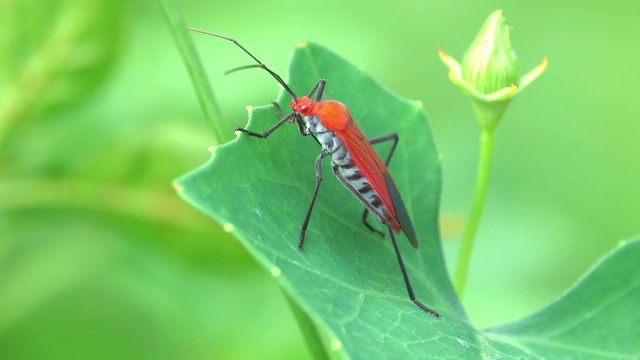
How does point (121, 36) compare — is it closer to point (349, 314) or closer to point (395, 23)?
point (349, 314)

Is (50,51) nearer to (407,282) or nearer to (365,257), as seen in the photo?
(365,257)

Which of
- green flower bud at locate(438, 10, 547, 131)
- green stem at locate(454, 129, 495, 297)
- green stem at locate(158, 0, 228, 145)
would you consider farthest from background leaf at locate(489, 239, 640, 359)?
green stem at locate(158, 0, 228, 145)

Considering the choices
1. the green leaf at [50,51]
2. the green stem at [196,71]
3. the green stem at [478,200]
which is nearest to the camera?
the green stem at [196,71]

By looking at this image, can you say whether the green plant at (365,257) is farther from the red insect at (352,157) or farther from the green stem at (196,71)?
the green stem at (196,71)

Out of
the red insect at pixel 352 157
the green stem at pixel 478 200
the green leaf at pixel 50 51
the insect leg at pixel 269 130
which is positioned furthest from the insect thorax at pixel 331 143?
the green leaf at pixel 50 51

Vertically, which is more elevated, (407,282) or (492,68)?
(492,68)

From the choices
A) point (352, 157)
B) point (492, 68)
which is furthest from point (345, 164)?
point (492, 68)
